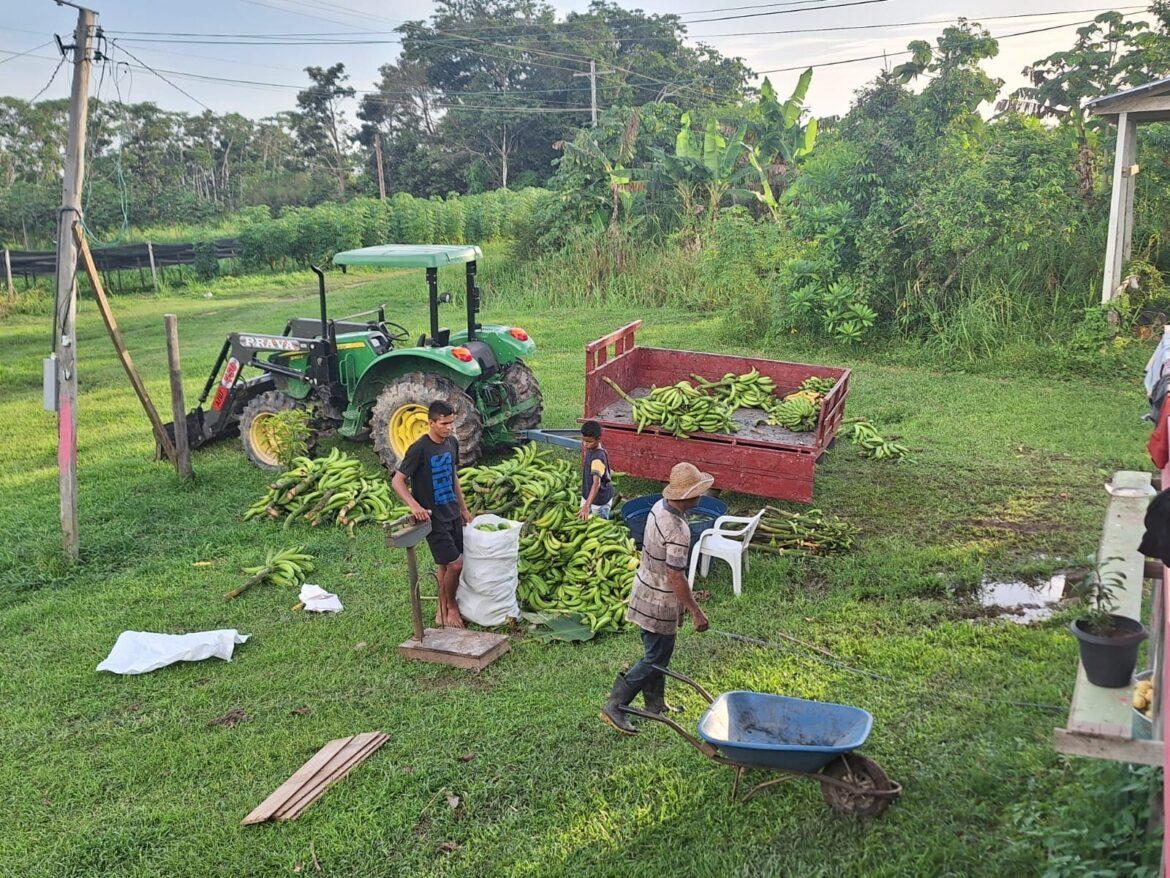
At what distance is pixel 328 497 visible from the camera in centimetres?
923

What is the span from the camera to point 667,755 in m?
5.05

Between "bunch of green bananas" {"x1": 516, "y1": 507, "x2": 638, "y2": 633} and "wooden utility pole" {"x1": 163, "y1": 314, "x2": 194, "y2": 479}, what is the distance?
14.9 ft

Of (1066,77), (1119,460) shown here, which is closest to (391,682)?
(1119,460)

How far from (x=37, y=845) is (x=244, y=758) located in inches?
41.6

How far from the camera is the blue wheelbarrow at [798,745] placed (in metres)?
4.28

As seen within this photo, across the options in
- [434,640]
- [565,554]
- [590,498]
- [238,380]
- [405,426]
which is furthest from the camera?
[238,380]

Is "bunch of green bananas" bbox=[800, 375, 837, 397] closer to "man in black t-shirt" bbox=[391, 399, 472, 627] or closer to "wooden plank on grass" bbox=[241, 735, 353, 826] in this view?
"man in black t-shirt" bbox=[391, 399, 472, 627]

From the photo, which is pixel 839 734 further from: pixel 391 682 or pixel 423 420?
pixel 423 420

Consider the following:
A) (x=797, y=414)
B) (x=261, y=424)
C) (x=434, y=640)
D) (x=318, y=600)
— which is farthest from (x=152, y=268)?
(x=434, y=640)

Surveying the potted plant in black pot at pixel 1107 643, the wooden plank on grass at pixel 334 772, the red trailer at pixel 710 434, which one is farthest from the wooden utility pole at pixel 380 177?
the potted plant in black pot at pixel 1107 643

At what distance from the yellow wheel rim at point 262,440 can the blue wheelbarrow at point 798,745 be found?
22.9 feet

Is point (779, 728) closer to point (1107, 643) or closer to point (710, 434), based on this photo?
point (1107, 643)

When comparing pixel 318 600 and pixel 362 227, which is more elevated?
pixel 362 227

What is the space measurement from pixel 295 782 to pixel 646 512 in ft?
12.9
